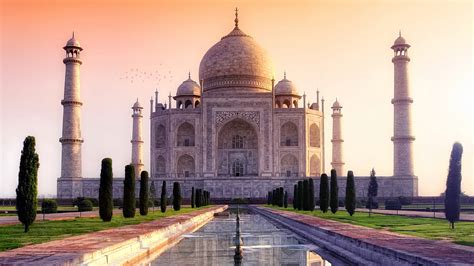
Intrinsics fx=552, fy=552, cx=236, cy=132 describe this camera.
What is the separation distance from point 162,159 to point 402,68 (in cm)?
1769

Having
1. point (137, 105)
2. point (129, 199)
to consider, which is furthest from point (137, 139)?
point (129, 199)

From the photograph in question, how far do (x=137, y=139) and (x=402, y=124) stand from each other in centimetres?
1987

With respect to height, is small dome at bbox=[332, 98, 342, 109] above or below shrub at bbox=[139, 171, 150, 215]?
above

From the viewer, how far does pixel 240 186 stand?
34.7 m

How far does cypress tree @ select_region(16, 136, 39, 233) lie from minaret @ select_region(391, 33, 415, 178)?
2665cm

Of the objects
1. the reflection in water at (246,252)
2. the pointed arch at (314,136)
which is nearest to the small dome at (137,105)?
the pointed arch at (314,136)

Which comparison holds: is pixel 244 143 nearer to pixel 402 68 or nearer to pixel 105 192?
pixel 402 68

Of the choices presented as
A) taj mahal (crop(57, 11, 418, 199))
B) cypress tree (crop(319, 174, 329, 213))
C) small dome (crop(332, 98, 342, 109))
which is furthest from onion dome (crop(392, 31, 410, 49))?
cypress tree (crop(319, 174, 329, 213))

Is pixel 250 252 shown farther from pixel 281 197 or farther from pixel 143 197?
pixel 281 197

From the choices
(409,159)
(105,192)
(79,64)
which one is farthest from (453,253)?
(79,64)

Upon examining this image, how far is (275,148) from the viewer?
1505 inches

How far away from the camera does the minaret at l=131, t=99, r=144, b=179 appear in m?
42.1

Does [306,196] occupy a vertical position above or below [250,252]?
above

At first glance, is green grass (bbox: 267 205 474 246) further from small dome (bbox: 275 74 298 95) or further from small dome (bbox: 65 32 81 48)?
small dome (bbox: 275 74 298 95)
